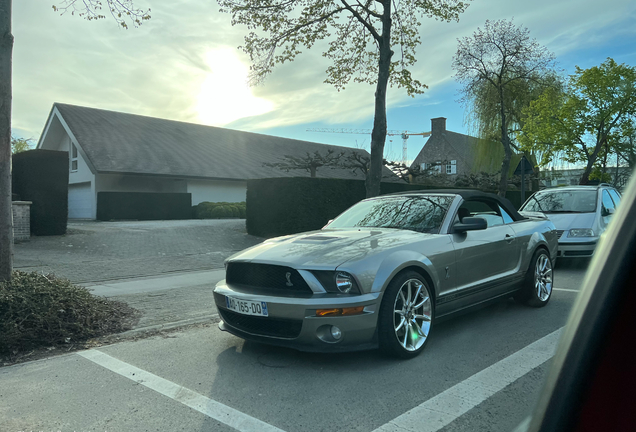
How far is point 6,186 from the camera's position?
5.58 m

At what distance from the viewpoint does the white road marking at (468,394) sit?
3.05 metres

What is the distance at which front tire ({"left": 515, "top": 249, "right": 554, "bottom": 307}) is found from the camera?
607 centimetres

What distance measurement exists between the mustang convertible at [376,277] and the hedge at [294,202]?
10145mm

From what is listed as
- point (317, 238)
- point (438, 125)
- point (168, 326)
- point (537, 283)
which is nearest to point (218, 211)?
point (168, 326)

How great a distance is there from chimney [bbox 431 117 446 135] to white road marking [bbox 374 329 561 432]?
158 ft

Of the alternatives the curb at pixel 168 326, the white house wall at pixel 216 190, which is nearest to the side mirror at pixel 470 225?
the curb at pixel 168 326

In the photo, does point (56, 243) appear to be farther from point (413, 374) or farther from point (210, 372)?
point (413, 374)

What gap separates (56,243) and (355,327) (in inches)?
493

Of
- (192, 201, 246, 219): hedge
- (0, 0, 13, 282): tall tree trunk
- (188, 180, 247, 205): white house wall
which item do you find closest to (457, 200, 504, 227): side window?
(0, 0, 13, 282): tall tree trunk

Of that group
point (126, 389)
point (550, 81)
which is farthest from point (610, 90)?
point (126, 389)

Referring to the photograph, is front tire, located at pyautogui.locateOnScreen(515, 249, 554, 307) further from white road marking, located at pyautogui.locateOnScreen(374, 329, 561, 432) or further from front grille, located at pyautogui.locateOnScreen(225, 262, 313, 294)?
front grille, located at pyautogui.locateOnScreen(225, 262, 313, 294)

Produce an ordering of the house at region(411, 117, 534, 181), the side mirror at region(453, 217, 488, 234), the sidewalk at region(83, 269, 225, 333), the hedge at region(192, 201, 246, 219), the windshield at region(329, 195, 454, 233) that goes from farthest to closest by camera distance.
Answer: the house at region(411, 117, 534, 181), the hedge at region(192, 201, 246, 219), the sidewalk at region(83, 269, 225, 333), the windshield at region(329, 195, 454, 233), the side mirror at region(453, 217, 488, 234)

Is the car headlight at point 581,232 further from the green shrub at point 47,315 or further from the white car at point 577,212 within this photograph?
the green shrub at point 47,315

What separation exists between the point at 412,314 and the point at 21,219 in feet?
42.8
